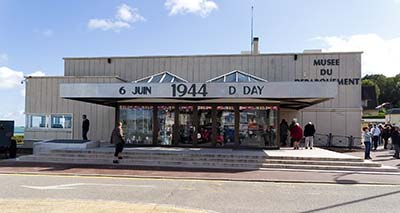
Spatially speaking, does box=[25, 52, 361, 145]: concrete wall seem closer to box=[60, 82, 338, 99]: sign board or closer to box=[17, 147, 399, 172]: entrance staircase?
box=[60, 82, 338, 99]: sign board

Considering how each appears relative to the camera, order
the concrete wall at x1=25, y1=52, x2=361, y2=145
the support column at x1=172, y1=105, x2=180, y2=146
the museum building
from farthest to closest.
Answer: the concrete wall at x1=25, y1=52, x2=361, y2=145 → the support column at x1=172, y1=105, x2=180, y2=146 → the museum building

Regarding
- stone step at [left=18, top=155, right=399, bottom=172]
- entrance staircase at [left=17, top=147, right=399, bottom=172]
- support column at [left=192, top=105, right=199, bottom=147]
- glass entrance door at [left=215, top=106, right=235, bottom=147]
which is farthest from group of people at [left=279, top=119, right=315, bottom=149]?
stone step at [left=18, top=155, right=399, bottom=172]

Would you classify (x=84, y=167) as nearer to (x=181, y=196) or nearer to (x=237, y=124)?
(x=181, y=196)

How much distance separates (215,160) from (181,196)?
671cm

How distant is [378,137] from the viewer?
25.0 meters

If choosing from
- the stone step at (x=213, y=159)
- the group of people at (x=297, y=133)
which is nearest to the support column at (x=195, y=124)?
the stone step at (x=213, y=159)

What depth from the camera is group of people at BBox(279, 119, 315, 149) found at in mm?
19469

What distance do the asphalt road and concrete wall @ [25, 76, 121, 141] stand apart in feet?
41.5

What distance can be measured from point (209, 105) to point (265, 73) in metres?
6.99

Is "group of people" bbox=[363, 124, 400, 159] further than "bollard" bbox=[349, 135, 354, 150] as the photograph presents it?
No

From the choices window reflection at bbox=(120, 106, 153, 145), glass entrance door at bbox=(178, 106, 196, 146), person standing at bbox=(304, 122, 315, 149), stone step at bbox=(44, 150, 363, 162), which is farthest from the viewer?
window reflection at bbox=(120, 106, 153, 145)

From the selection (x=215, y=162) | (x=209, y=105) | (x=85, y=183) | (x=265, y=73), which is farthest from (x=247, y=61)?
(x=85, y=183)

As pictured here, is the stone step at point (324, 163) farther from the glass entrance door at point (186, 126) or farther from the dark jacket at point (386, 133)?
the dark jacket at point (386, 133)

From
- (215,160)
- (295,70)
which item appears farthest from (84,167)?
(295,70)
